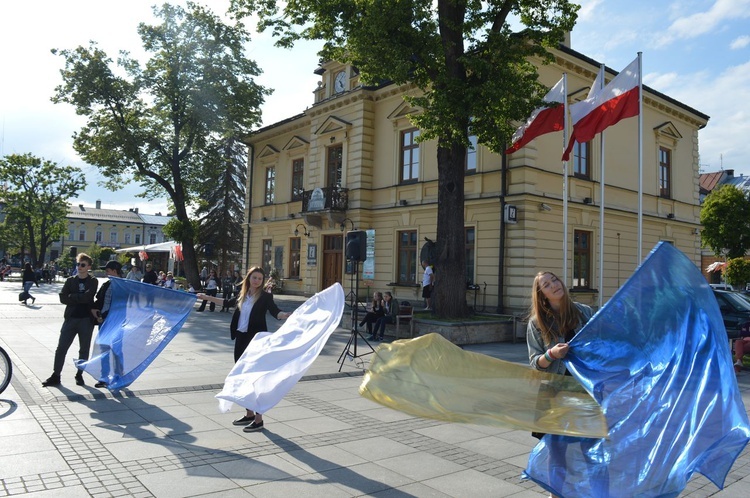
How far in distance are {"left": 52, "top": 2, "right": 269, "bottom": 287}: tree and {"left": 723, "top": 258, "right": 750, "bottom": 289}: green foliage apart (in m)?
31.7

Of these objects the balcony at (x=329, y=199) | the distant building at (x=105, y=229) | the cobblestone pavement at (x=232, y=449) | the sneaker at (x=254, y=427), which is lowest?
the cobblestone pavement at (x=232, y=449)

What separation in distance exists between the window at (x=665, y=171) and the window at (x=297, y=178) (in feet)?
58.9

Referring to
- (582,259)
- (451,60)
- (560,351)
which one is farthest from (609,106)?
(560,351)

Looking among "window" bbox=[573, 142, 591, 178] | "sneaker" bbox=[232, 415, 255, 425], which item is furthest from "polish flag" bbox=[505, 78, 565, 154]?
"sneaker" bbox=[232, 415, 255, 425]

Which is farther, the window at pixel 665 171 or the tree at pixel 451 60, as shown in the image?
the window at pixel 665 171

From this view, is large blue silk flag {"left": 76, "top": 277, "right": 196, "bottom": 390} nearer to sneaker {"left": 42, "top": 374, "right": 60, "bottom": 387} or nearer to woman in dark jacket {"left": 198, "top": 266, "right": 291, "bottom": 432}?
sneaker {"left": 42, "top": 374, "right": 60, "bottom": 387}

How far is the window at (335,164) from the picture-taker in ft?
92.0

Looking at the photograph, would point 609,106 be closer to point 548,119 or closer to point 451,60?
point 548,119

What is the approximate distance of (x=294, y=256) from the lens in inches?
1250

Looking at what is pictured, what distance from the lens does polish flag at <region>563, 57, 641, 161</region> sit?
590 inches

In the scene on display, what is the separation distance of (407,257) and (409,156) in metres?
4.46

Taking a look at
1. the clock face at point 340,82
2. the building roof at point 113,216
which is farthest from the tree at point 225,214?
the building roof at point 113,216

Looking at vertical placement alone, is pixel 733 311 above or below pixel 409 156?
below

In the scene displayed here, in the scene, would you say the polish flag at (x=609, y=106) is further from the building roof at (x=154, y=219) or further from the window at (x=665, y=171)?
the building roof at (x=154, y=219)
